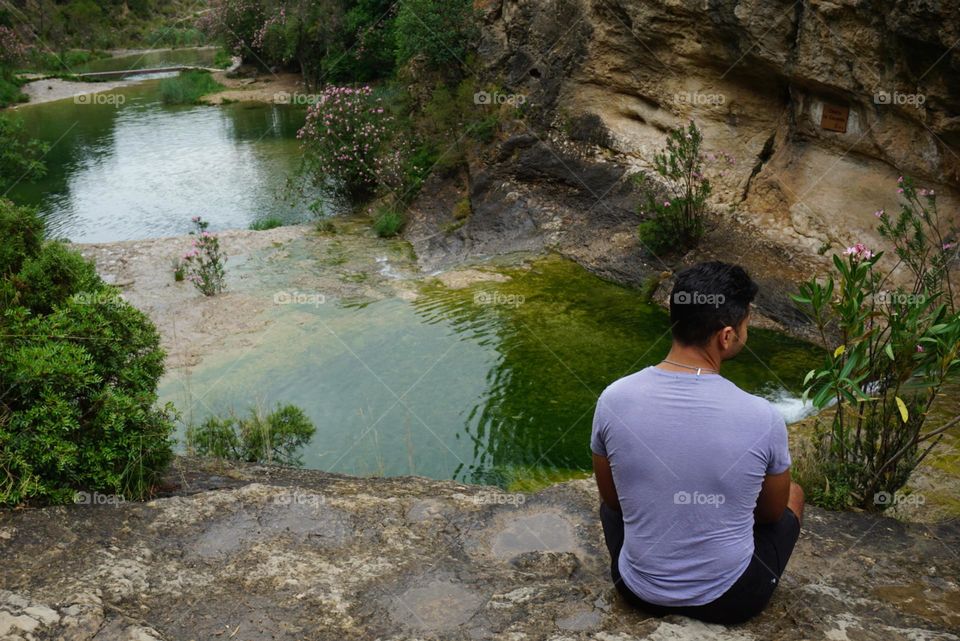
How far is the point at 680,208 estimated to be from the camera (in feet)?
33.6

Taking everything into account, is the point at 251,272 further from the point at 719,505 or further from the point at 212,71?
the point at 212,71

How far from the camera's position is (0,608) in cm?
309

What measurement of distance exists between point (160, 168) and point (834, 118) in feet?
48.6

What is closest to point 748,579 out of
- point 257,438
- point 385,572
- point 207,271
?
point 385,572

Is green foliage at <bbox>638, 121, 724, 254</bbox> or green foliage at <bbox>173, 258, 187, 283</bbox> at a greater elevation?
green foliage at <bbox>638, 121, 724, 254</bbox>

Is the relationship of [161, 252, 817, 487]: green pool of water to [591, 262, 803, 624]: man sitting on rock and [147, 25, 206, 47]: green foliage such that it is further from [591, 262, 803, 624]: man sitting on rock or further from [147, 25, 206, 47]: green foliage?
[147, 25, 206, 47]: green foliage

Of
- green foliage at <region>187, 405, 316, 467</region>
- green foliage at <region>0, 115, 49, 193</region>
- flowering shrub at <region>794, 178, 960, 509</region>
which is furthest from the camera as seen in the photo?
green foliage at <region>0, 115, 49, 193</region>

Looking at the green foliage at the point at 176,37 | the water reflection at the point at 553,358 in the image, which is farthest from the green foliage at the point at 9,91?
the water reflection at the point at 553,358

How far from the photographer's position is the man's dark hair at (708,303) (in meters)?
2.92

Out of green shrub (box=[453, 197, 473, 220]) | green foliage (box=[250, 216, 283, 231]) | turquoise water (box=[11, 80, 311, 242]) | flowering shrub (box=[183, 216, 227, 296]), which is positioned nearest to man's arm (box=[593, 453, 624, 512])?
flowering shrub (box=[183, 216, 227, 296])

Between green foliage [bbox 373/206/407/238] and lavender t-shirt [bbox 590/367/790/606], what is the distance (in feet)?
34.0

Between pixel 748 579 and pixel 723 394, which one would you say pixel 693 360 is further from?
pixel 748 579

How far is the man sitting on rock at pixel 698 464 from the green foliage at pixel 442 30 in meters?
12.4

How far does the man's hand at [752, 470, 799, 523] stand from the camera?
9.72ft
